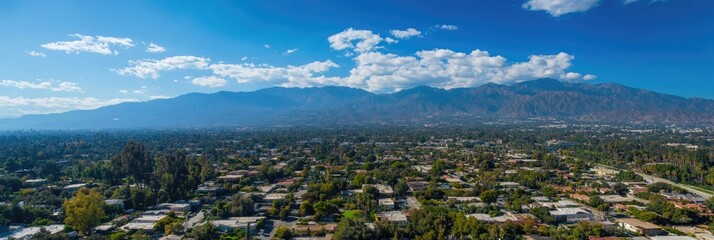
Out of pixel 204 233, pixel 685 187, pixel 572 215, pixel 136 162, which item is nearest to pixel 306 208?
pixel 204 233

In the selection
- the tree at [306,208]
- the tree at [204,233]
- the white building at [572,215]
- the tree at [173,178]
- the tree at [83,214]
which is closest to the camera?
the tree at [204,233]

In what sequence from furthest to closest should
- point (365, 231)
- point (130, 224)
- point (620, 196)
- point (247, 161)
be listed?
point (247, 161), point (620, 196), point (130, 224), point (365, 231)

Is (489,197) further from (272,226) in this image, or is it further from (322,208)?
A: (272,226)

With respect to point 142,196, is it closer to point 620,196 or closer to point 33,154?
point 620,196

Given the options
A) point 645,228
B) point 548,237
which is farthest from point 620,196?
point 548,237

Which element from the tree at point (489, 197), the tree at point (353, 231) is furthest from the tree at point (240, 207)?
→ the tree at point (489, 197)

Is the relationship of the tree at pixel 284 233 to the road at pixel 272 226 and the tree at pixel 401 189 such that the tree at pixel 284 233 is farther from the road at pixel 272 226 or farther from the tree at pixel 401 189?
the tree at pixel 401 189

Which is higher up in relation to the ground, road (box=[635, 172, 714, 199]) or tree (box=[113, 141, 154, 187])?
tree (box=[113, 141, 154, 187])

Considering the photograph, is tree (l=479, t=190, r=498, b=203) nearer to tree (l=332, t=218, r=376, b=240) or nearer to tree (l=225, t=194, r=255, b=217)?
tree (l=332, t=218, r=376, b=240)

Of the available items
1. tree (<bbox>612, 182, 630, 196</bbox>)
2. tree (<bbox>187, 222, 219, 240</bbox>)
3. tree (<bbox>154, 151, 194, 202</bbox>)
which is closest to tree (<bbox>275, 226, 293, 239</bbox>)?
tree (<bbox>187, 222, 219, 240</bbox>)

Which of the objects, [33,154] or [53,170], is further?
[33,154]

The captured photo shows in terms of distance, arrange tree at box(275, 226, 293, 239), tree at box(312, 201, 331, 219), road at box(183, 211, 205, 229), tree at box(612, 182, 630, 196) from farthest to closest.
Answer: tree at box(612, 182, 630, 196) → tree at box(312, 201, 331, 219) → road at box(183, 211, 205, 229) → tree at box(275, 226, 293, 239)
